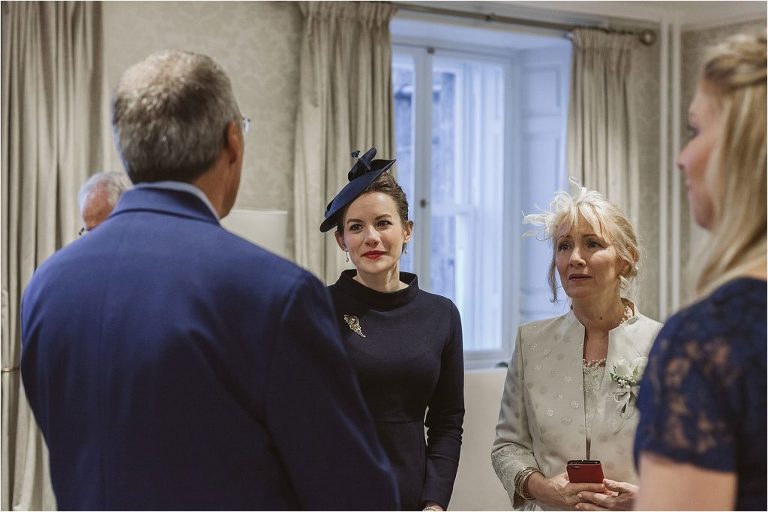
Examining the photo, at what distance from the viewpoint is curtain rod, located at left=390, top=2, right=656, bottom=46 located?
5734 millimetres

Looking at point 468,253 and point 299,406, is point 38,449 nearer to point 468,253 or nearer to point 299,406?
point 468,253

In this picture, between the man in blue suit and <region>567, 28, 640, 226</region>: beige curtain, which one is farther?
<region>567, 28, 640, 226</region>: beige curtain

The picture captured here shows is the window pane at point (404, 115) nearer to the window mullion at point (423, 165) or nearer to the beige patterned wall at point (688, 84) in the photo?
the window mullion at point (423, 165)

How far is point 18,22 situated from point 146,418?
3821mm

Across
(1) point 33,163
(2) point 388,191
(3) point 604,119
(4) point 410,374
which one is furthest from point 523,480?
(3) point 604,119

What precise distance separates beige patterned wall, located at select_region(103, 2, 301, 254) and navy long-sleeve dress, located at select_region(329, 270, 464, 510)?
2891mm

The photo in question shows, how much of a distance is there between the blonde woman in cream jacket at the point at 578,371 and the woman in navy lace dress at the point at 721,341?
1.22m

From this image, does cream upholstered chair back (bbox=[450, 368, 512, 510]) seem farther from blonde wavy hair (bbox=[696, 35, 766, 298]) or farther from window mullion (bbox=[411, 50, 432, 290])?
window mullion (bbox=[411, 50, 432, 290])

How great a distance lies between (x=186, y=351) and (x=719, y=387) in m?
0.68

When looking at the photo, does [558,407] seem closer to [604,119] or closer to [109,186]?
[109,186]

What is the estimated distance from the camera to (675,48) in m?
6.64

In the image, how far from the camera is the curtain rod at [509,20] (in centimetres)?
573

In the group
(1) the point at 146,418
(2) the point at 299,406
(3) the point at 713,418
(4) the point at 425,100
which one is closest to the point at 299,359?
(2) the point at 299,406

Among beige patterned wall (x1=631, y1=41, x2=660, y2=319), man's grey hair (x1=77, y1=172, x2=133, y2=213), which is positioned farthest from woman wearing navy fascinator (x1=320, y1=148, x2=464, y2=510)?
beige patterned wall (x1=631, y1=41, x2=660, y2=319)
